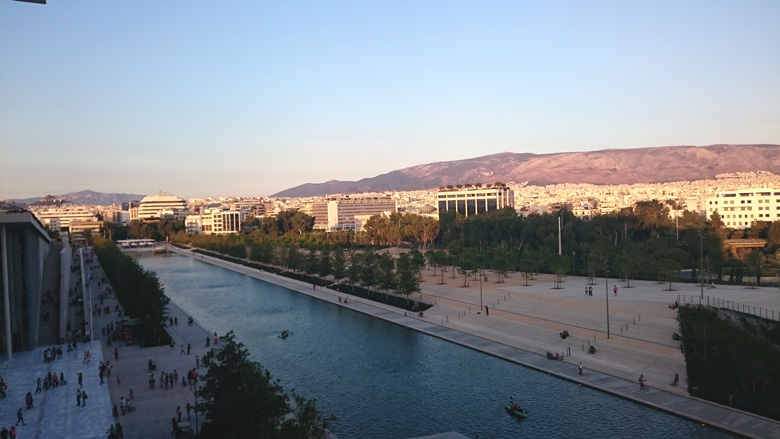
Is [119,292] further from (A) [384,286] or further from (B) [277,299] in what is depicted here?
(A) [384,286]

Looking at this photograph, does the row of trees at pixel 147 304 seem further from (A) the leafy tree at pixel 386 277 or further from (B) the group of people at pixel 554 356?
(B) the group of people at pixel 554 356

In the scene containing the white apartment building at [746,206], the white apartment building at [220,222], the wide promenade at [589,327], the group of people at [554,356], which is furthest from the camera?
the white apartment building at [220,222]

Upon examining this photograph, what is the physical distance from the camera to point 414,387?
26.3m

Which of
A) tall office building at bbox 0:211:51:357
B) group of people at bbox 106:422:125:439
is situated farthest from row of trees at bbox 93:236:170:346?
group of people at bbox 106:422:125:439

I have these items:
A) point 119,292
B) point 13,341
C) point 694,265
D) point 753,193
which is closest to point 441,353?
point 13,341

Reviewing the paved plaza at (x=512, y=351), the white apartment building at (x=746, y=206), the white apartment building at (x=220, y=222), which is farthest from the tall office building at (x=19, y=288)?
the white apartment building at (x=220, y=222)

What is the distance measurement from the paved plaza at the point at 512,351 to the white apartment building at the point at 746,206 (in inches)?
1773

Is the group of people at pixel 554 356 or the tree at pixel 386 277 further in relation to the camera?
the tree at pixel 386 277

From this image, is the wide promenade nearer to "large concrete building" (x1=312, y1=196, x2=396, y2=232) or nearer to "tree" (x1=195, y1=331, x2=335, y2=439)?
"tree" (x1=195, y1=331, x2=335, y2=439)

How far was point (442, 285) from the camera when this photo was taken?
2158 inches

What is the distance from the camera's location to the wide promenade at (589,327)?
75.5 ft

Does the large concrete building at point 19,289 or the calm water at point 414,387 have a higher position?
the large concrete building at point 19,289

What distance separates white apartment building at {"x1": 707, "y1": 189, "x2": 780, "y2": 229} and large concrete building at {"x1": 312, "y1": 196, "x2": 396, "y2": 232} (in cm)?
8604

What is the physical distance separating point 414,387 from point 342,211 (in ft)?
458
